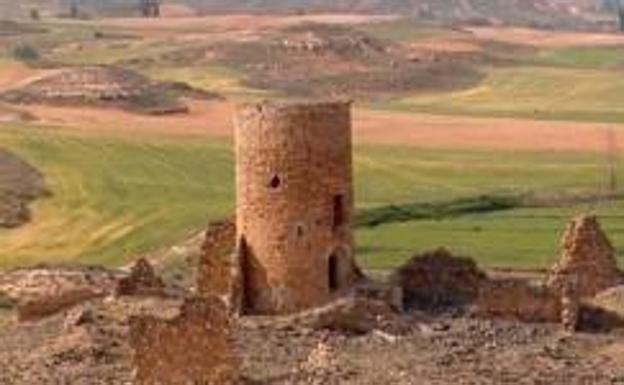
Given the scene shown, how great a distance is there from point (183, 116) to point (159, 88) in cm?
679

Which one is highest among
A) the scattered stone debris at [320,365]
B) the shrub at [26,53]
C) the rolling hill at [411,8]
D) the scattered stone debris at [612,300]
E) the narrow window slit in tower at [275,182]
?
the narrow window slit in tower at [275,182]

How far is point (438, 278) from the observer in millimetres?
28578

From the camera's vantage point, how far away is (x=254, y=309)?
27.1 meters

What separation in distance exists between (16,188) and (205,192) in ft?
19.3

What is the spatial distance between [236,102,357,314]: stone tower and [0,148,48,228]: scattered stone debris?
25.9 meters

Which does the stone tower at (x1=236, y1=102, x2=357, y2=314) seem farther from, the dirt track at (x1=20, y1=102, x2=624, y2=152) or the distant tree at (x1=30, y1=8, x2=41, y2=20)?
the distant tree at (x1=30, y1=8, x2=41, y2=20)

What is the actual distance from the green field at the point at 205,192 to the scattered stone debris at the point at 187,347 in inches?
814

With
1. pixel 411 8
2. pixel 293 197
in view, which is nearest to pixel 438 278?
pixel 293 197

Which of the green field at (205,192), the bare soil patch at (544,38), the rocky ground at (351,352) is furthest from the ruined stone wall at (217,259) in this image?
the bare soil patch at (544,38)

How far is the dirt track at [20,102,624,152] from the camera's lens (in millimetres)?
70188

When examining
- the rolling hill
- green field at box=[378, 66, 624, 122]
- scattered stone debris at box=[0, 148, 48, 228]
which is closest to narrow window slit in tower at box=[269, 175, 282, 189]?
scattered stone debris at box=[0, 148, 48, 228]

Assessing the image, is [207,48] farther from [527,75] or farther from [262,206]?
[262,206]

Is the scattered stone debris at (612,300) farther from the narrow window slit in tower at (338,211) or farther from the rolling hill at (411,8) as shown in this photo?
the rolling hill at (411,8)

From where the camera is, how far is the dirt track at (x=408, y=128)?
70.2m
